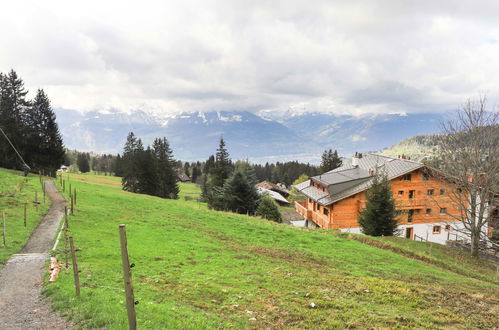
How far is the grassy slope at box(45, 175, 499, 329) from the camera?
10.6m

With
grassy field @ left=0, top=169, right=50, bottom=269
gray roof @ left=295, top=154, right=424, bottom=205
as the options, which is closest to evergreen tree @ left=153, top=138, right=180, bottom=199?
gray roof @ left=295, top=154, right=424, bottom=205

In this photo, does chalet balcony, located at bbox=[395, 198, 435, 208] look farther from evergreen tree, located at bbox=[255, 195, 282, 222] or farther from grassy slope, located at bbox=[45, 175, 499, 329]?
grassy slope, located at bbox=[45, 175, 499, 329]

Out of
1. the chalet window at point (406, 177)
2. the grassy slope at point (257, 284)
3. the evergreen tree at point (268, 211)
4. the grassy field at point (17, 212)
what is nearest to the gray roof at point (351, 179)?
the chalet window at point (406, 177)

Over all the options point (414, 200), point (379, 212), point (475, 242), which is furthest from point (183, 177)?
point (475, 242)

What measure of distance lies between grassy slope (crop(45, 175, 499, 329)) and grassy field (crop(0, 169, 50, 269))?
10.3 ft

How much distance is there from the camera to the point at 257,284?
14633 millimetres

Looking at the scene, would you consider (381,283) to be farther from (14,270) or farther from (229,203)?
(229,203)

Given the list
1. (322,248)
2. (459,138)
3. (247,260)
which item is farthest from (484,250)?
(247,260)

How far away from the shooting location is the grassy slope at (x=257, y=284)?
10586mm

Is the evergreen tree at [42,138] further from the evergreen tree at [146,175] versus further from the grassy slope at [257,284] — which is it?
the grassy slope at [257,284]

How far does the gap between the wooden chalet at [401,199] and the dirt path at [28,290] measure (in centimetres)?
3704

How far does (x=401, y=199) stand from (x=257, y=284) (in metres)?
42.7

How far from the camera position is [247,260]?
19.4m

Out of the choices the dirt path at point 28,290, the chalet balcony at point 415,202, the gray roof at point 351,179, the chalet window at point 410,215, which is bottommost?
the dirt path at point 28,290
